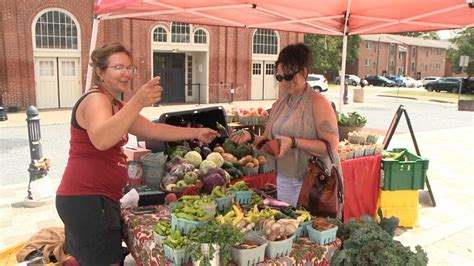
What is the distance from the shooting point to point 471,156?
10.3m

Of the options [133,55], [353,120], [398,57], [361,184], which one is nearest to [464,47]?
[398,57]

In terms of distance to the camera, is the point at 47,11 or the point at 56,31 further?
the point at 56,31

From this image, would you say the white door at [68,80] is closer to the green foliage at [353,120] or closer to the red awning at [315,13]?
the red awning at [315,13]

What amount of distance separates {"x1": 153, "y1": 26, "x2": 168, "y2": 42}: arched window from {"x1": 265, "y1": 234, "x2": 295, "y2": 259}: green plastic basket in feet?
68.3

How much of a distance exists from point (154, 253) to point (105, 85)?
99 centimetres

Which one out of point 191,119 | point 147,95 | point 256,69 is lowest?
point 191,119

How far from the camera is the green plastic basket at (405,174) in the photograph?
5133 millimetres

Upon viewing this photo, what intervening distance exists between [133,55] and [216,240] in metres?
20.5

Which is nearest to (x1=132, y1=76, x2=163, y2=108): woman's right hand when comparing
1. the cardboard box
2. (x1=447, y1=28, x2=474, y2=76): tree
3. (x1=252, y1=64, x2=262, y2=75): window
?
the cardboard box

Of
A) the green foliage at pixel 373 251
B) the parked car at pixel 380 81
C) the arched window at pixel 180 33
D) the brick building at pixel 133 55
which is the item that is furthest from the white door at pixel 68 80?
the parked car at pixel 380 81

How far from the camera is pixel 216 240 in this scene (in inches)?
80.0

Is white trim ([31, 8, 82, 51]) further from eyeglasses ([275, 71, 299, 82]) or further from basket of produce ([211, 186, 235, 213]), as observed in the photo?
basket of produce ([211, 186, 235, 213])

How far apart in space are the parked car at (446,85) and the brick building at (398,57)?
63.1 ft

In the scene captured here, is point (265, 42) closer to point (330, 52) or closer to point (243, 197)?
point (243, 197)
